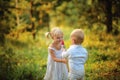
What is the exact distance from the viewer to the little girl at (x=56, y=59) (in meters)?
7.71

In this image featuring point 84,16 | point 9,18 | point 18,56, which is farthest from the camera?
point 84,16

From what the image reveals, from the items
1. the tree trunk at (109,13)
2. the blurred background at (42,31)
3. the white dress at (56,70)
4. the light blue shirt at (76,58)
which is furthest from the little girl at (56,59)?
the tree trunk at (109,13)

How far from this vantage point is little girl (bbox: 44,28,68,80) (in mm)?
7715

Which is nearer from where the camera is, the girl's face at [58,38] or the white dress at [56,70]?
the girl's face at [58,38]

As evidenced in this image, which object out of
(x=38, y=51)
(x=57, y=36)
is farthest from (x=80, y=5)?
(x=57, y=36)

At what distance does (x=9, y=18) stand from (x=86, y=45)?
3790mm

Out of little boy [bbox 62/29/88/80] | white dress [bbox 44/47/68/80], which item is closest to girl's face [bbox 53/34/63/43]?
white dress [bbox 44/47/68/80]

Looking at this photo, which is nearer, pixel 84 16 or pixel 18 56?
pixel 18 56

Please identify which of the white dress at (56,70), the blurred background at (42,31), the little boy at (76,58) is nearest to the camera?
the little boy at (76,58)

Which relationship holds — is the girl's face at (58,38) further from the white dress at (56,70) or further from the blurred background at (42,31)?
the blurred background at (42,31)

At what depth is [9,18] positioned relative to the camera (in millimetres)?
15602

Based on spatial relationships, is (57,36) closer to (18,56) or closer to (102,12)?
(18,56)

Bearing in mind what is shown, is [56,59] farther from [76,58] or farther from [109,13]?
[109,13]

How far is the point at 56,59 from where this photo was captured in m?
7.71
